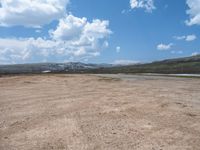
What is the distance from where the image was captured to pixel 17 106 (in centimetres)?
1553

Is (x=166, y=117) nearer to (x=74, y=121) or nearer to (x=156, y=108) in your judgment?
(x=156, y=108)

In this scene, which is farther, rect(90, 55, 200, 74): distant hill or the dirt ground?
rect(90, 55, 200, 74): distant hill

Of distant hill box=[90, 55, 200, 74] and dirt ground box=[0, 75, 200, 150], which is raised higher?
dirt ground box=[0, 75, 200, 150]

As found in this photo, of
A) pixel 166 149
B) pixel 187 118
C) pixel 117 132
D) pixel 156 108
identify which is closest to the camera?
pixel 166 149

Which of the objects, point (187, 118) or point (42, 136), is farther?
point (187, 118)

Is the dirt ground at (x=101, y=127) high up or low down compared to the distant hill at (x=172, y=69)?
up

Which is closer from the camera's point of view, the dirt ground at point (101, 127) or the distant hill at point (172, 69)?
the dirt ground at point (101, 127)

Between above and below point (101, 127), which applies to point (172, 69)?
below

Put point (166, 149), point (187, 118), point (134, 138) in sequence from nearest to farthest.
Answer: point (166, 149) < point (134, 138) < point (187, 118)

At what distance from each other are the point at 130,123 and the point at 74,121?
6.82 ft

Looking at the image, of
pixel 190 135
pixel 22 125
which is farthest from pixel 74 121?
pixel 190 135

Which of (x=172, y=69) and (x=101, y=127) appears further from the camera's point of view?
(x=172, y=69)

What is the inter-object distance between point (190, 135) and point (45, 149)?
14.2 feet

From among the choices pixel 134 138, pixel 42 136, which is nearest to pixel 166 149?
pixel 134 138
